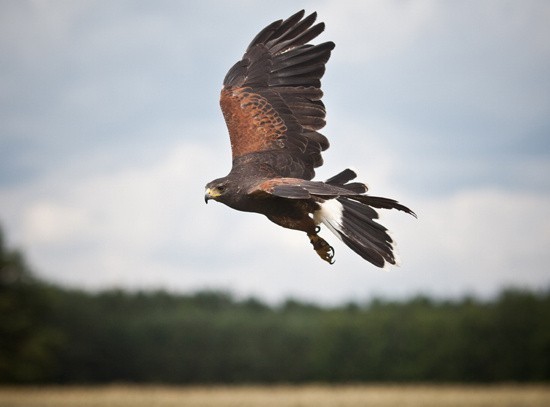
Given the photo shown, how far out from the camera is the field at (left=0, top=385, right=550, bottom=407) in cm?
3519

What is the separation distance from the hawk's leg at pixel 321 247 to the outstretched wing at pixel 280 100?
34.0 inches

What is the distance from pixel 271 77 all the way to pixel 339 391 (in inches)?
1299

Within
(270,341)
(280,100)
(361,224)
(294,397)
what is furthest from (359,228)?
(270,341)

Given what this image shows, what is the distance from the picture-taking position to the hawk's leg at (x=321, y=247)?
370 inches

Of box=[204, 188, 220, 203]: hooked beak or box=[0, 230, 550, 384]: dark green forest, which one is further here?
box=[0, 230, 550, 384]: dark green forest

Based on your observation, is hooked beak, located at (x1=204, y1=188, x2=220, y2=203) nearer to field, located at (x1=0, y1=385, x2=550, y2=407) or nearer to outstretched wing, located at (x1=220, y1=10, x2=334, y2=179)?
outstretched wing, located at (x1=220, y1=10, x2=334, y2=179)

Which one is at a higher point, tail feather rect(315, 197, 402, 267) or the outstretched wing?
the outstretched wing

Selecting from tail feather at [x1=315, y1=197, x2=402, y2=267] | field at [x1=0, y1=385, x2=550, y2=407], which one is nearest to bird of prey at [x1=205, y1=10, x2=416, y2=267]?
tail feather at [x1=315, y1=197, x2=402, y2=267]

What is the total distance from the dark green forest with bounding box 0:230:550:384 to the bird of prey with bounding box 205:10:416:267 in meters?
38.9

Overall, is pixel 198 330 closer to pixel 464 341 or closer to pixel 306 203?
pixel 464 341

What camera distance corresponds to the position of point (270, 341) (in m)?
50.8

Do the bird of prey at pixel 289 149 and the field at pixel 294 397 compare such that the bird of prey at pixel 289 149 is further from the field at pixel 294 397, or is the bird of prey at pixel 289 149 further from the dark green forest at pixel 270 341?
the dark green forest at pixel 270 341

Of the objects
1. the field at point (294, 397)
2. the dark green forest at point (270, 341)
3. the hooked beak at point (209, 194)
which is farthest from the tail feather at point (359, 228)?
the dark green forest at point (270, 341)

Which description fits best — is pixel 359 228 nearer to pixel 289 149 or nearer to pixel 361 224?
pixel 361 224
